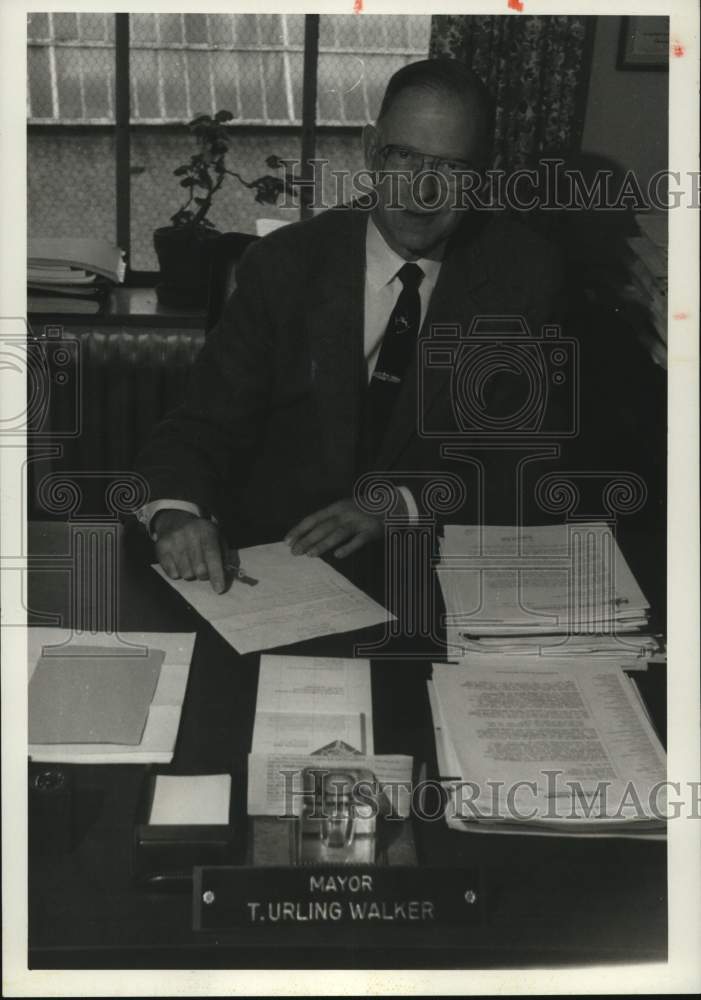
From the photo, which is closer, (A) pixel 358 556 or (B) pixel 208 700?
(B) pixel 208 700

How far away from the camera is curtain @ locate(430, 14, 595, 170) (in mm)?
2652

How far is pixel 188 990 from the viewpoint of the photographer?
0.89m

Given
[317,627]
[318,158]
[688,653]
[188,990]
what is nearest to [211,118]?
[318,158]

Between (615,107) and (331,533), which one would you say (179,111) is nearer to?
(615,107)

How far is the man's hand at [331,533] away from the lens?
1.45 meters

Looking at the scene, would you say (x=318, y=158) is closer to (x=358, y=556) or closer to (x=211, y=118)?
(x=211, y=118)

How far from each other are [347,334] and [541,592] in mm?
Answer: 696

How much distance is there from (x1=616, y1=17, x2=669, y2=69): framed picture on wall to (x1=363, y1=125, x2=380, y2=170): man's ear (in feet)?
2.36

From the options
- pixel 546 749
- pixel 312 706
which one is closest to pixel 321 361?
pixel 312 706

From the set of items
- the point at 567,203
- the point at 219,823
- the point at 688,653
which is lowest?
the point at 219,823

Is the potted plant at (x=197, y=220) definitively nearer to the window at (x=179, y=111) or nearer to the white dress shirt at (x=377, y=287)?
the window at (x=179, y=111)

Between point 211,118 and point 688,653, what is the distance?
220 centimetres

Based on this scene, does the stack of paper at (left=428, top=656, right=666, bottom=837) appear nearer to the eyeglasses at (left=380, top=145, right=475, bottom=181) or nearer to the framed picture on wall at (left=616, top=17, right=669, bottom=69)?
the eyeglasses at (left=380, top=145, right=475, bottom=181)

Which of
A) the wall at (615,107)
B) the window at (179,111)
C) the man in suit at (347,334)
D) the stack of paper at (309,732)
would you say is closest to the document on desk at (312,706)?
the stack of paper at (309,732)
